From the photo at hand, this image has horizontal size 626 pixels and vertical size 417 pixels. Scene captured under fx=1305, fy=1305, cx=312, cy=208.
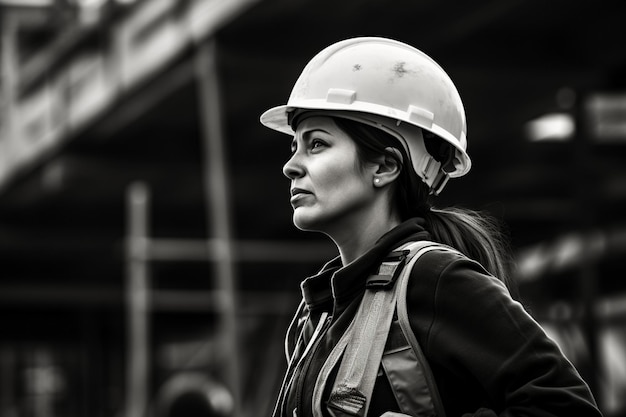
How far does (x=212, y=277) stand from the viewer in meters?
24.3

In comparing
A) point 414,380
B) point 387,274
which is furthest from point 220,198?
point 414,380

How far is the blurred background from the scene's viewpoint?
12.0 meters

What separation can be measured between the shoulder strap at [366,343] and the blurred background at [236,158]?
12.3ft

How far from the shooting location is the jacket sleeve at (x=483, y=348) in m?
2.44

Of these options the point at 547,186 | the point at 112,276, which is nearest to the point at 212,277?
the point at 112,276

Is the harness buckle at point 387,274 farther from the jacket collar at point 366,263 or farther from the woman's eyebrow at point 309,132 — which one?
the woman's eyebrow at point 309,132

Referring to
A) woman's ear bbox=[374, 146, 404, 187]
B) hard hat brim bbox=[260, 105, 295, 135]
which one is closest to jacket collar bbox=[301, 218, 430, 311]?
woman's ear bbox=[374, 146, 404, 187]

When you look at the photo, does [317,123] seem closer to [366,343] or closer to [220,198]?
[366,343]

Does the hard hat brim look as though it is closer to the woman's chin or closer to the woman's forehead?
the woman's forehead

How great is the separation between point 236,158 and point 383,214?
46.6ft

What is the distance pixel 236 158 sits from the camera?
674 inches

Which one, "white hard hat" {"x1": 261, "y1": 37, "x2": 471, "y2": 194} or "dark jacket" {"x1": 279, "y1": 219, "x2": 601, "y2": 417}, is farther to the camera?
"white hard hat" {"x1": 261, "y1": 37, "x2": 471, "y2": 194}

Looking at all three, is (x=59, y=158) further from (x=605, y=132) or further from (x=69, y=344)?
(x=69, y=344)

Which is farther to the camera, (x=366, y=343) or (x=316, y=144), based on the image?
(x=316, y=144)
